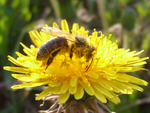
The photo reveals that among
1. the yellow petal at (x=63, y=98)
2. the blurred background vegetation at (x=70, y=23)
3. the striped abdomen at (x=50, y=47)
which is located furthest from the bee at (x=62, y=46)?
the blurred background vegetation at (x=70, y=23)

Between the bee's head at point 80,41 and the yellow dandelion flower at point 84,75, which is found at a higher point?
the bee's head at point 80,41

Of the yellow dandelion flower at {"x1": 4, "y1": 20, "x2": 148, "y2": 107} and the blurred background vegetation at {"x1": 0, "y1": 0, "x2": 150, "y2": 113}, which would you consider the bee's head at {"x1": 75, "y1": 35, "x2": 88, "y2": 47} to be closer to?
the yellow dandelion flower at {"x1": 4, "y1": 20, "x2": 148, "y2": 107}

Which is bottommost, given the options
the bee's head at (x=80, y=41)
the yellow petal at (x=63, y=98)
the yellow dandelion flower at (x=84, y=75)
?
the yellow petal at (x=63, y=98)

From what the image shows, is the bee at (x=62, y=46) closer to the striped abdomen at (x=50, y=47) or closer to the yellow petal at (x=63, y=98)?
the striped abdomen at (x=50, y=47)

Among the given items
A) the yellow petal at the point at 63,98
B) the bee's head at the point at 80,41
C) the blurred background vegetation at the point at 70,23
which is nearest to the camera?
the yellow petal at the point at 63,98

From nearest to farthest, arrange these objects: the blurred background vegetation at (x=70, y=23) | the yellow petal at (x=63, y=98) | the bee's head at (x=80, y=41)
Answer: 1. the yellow petal at (x=63, y=98)
2. the bee's head at (x=80, y=41)
3. the blurred background vegetation at (x=70, y=23)

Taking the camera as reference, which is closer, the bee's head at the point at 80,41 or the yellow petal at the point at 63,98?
the yellow petal at the point at 63,98

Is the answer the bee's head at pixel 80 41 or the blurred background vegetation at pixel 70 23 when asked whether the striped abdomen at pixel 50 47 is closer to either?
the bee's head at pixel 80 41

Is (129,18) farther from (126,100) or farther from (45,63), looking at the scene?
(45,63)

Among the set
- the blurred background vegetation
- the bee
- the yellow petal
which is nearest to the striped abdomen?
the bee

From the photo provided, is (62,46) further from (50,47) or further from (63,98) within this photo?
(63,98)
